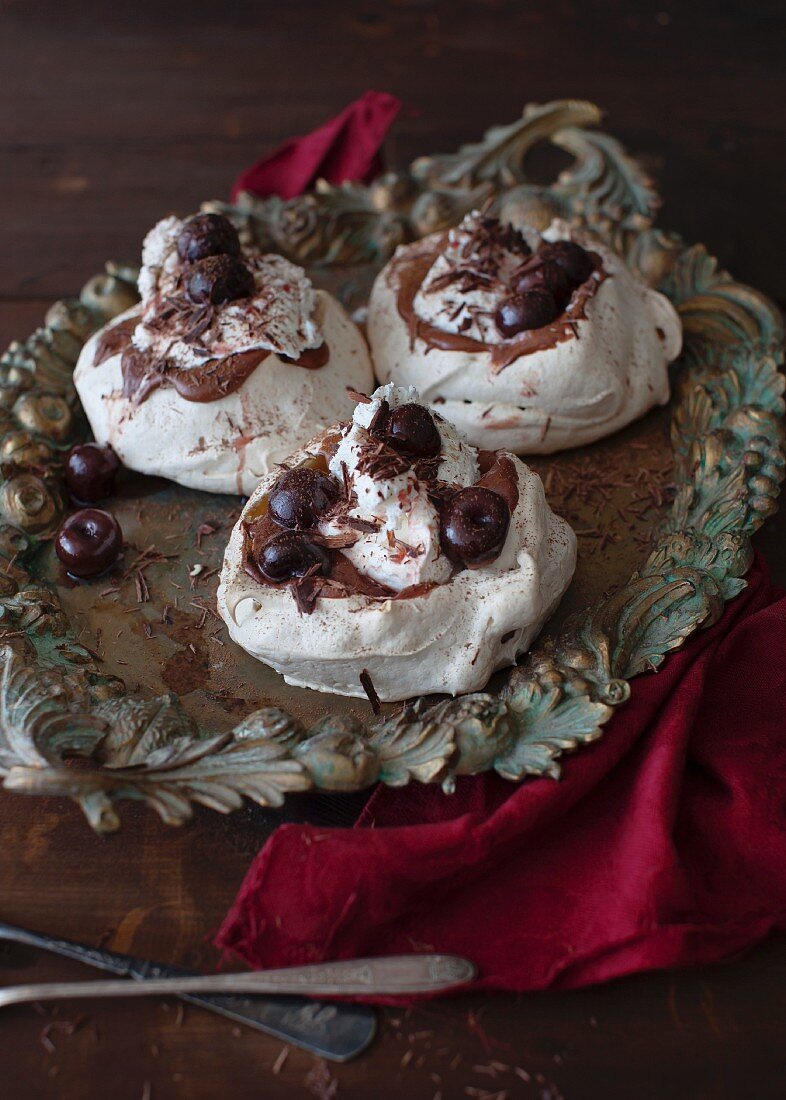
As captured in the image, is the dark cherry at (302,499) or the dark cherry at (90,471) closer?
the dark cherry at (302,499)

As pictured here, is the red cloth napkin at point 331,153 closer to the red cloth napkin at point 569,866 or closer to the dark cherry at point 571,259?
the dark cherry at point 571,259

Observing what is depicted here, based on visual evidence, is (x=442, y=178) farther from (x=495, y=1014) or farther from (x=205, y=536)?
(x=495, y=1014)

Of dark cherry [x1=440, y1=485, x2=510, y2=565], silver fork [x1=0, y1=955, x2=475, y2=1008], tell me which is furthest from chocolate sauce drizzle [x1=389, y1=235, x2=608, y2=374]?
silver fork [x1=0, y1=955, x2=475, y2=1008]

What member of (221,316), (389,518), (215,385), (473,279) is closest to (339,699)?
(389,518)

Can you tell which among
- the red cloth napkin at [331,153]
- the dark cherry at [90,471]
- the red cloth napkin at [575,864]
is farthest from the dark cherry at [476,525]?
the red cloth napkin at [331,153]

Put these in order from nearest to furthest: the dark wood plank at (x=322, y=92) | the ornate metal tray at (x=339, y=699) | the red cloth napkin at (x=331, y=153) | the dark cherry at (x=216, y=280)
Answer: the ornate metal tray at (x=339, y=699) < the dark cherry at (x=216, y=280) < the red cloth napkin at (x=331, y=153) < the dark wood plank at (x=322, y=92)

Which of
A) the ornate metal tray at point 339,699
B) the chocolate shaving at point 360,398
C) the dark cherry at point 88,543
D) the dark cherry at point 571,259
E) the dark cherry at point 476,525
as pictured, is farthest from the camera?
the dark cherry at point 571,259

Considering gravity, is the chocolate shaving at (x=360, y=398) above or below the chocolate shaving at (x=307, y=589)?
above

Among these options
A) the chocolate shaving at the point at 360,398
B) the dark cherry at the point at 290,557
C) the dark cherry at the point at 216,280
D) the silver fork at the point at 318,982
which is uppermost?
the dark cherry at the point at 216,280

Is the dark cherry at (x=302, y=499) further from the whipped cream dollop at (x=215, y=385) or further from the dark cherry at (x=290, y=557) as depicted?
the whipped cream dollop at (x=215, y=385)

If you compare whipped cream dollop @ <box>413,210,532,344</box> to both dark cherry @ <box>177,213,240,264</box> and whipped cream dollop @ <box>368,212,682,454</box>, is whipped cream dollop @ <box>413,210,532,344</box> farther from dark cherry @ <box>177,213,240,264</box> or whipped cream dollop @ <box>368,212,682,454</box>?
dark cherry @ <box>177,213,240,264</box>
